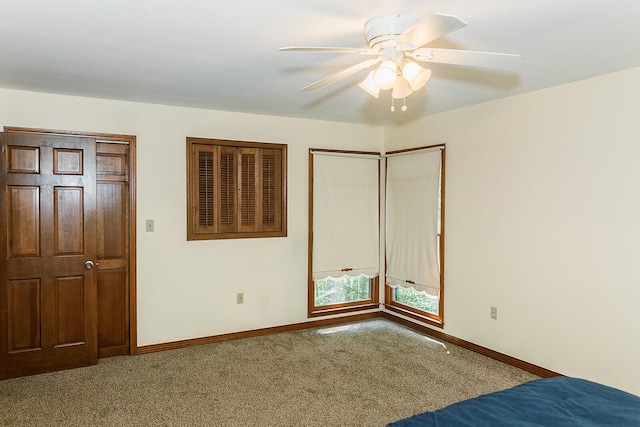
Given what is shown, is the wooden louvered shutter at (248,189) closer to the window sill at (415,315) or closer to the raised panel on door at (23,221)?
the raised panel on door at (23,221)

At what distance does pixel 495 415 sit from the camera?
166 centimetres

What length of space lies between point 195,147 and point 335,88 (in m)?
1.62

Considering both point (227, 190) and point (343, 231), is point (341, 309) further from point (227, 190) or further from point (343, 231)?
point (227, 190)

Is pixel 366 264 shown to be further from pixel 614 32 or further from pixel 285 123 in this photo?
pixel 614 32

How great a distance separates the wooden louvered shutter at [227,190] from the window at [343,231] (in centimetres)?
90

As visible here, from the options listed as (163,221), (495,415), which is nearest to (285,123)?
(163,221)

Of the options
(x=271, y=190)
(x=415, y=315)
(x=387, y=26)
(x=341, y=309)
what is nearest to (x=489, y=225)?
(x=415, y=315)

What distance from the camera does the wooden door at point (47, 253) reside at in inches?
137

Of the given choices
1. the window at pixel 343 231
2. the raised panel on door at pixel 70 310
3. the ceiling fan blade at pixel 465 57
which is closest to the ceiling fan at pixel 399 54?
the ceiling fan blade at pixel 465 57

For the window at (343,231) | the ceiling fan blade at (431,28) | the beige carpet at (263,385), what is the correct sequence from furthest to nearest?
1. the window at (343,231)
2. the beige carpet at (263,385)
3. the ceiling fan blade at (431,28)

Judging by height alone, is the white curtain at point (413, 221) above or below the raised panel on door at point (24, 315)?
above

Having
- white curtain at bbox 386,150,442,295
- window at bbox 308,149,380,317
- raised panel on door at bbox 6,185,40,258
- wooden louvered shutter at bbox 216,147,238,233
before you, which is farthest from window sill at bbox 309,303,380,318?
raised panel on door at bbox 6,185,40,258

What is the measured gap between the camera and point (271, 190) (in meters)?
4.69

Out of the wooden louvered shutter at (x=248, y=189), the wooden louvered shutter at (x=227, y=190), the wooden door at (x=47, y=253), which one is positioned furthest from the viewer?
the wooden louvered shutter at (x=248, y=189)
